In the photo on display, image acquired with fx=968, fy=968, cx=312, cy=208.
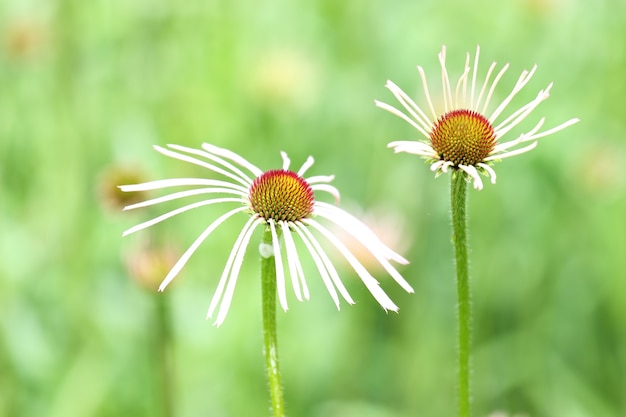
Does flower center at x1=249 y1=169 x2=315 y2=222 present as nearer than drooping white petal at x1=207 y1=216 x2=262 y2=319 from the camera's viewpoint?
No

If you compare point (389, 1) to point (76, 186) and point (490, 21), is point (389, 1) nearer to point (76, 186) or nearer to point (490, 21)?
point (490, 21)

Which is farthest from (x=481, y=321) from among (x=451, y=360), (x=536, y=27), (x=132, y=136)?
(x=132, y=136)

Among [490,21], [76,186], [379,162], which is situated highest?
[490,21]

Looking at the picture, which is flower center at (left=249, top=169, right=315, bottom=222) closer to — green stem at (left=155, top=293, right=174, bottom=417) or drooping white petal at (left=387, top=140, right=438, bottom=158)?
drooping white petal at (left=387, top=140, right=438, bottom=158)

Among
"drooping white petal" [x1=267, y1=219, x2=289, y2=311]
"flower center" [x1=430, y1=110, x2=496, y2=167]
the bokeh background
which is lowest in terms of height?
"drooping white petal" [x1=267, y1=219, x2=289, y2=311]

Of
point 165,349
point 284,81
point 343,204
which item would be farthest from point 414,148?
point 284,81

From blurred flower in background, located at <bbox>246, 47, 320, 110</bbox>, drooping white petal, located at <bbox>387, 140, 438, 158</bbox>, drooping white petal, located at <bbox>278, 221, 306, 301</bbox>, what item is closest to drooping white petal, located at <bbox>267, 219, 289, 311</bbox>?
drooping white petal, located at <bbox>278, 221, 306, 301</bbox>

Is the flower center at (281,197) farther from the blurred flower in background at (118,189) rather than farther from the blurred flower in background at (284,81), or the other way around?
the blurred flower in background at (284,81)
